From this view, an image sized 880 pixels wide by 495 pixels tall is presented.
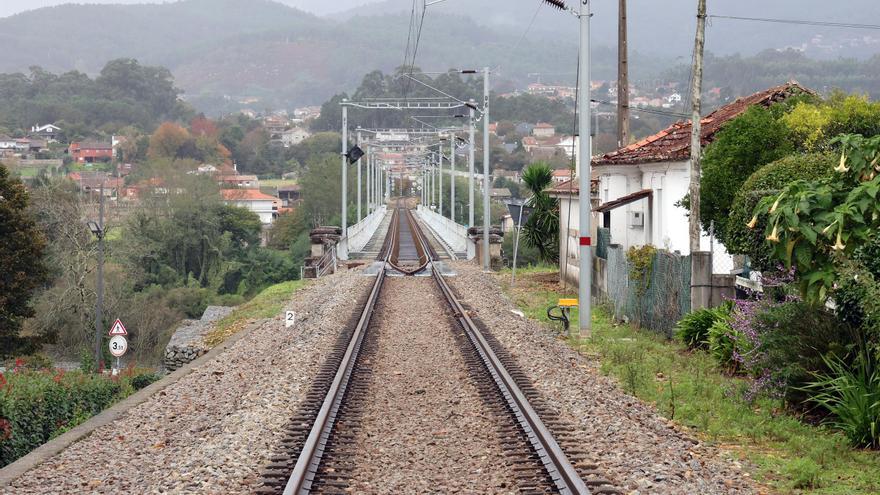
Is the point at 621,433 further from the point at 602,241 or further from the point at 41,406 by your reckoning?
the point at 602,241

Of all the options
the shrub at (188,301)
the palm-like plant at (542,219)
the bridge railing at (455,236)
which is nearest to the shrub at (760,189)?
the palm-like plant at (542,219)

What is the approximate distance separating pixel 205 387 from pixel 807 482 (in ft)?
29.4

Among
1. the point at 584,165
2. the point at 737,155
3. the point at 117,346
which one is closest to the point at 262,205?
the point at 117,346

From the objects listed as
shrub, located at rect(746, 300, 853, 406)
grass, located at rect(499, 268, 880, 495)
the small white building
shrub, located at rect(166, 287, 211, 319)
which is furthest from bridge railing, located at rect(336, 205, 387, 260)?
the small white building

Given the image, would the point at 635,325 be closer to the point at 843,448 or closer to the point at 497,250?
the point at 843,448

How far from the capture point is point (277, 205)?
393ft

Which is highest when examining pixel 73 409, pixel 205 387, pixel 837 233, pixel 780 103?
pixel 780 103

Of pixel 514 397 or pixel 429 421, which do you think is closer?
pixel 429 421

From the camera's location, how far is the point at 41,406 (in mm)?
19672

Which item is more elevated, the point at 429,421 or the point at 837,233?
the point at 837,233

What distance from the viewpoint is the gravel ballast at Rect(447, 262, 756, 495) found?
9.07 m

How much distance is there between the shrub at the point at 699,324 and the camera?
1683 centimetres

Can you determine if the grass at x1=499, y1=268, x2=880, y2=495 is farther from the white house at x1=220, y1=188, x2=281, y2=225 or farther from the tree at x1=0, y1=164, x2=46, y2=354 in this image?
the white house at x1=220, y1=188, x2=281, y2=225

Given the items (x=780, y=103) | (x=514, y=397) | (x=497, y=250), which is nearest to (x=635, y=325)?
(x=780, y=103)
